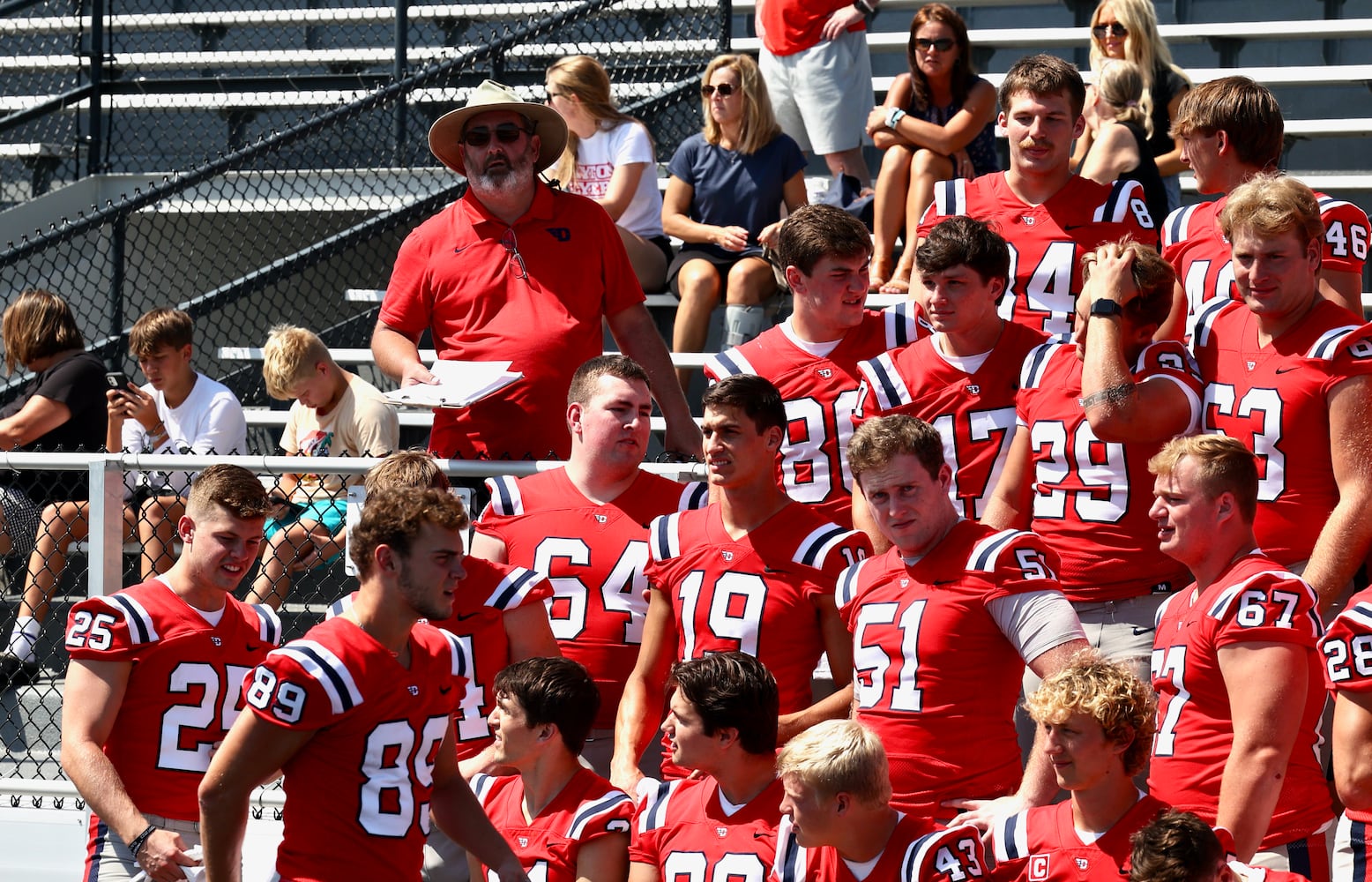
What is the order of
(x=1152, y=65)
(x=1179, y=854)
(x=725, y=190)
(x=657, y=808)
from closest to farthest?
1. (x=1179, y=854)
2. (x=657, y=808)
3. (x=1152, y=65)
4. (x=725, y=190)

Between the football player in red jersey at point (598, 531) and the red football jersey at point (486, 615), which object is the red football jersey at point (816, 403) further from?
the red football jersey at point (486, 615)

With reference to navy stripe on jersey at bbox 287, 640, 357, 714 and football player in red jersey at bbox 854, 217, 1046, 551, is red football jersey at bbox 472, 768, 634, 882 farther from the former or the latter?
football player in red jersey at bbox 854, 217, 1046, 551

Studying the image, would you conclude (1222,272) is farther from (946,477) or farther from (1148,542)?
(946,477)

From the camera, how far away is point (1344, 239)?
14.1ft

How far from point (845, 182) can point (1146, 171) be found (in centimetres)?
141

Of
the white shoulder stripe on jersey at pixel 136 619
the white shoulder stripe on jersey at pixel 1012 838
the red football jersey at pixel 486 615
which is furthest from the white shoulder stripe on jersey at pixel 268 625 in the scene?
the white shoulder stripe on jersey at pixel 1012 838

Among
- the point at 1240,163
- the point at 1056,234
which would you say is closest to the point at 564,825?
the point at 1056,234

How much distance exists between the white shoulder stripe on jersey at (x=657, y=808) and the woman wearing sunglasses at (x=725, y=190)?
119 inches

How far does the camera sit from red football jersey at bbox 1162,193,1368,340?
14.1ft

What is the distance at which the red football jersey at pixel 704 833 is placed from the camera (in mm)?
3672

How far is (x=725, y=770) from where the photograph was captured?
3.70 meters

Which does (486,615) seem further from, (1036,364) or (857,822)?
(1036,364)

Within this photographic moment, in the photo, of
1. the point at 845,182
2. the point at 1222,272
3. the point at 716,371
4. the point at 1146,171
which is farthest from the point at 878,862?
the point at 845,182

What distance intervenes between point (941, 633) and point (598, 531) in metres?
1.07
